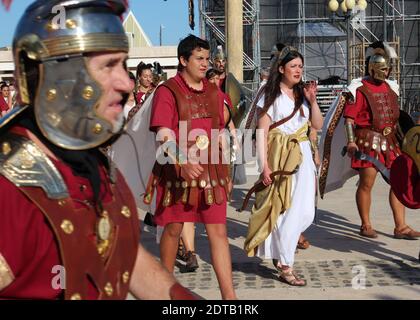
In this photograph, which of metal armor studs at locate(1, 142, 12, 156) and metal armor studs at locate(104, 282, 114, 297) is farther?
metal armor studs at locate(104, 282, 114, 297)

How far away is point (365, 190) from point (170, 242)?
281 centimetres

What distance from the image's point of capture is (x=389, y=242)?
6.71 m

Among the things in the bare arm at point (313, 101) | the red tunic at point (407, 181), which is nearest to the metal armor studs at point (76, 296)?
the red tunic at point (407, 181)

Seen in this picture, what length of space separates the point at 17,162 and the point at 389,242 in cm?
541

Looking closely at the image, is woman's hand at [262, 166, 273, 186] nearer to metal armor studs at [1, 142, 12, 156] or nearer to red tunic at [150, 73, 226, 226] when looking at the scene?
red tunic at [150, 73, 226, 226]

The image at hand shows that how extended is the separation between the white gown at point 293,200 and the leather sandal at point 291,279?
0.12m

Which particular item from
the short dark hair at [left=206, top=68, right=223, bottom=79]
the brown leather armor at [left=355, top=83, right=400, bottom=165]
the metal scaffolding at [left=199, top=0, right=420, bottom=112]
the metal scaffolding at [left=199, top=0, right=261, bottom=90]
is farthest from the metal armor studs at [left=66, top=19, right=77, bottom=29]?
the metal scaffolding at [left=199, top=0, right=420, bottom=112]

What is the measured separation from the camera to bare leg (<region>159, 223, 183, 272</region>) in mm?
4793

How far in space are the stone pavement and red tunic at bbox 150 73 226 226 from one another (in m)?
0.61

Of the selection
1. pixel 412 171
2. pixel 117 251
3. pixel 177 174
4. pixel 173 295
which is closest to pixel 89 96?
pixel 117 251

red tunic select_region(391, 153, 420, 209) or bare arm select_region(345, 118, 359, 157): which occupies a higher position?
bare arm select_region(345, 118, 359, 157)

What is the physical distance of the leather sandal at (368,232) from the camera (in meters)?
6.96

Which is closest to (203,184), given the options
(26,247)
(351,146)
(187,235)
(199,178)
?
(199,178)
